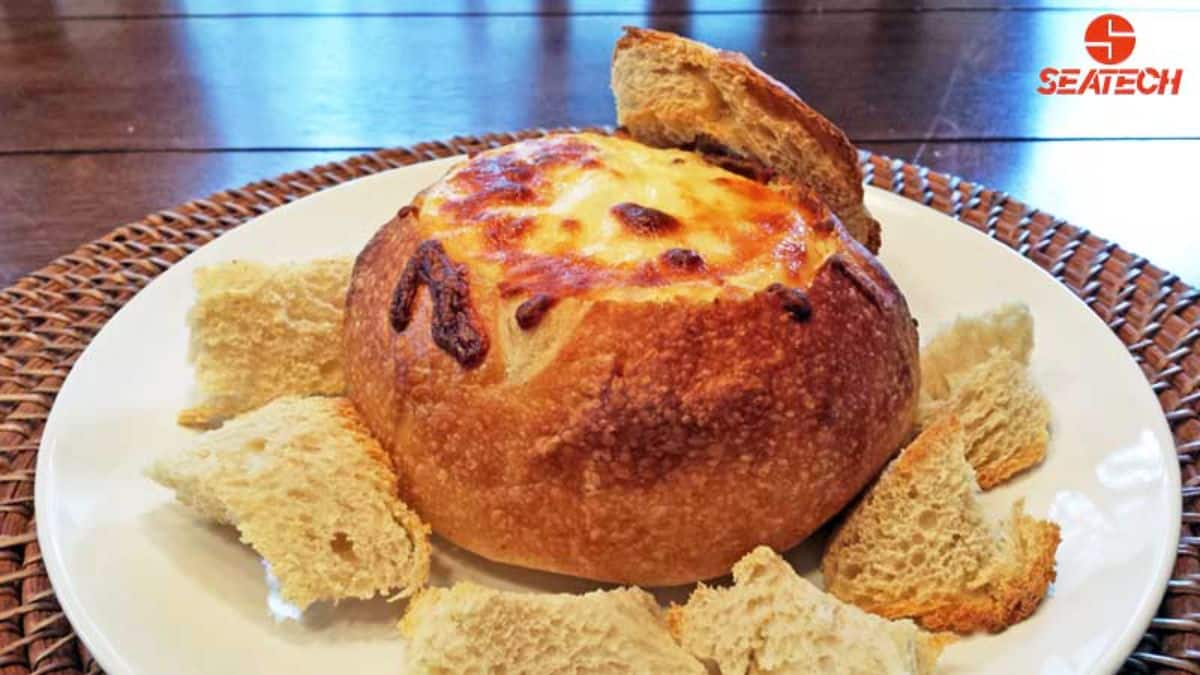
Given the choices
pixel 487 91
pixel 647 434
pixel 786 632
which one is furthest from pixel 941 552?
pixel 487 91

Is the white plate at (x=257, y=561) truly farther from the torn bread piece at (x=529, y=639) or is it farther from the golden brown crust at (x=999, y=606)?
the torn bread piece at (x=529, y=639)

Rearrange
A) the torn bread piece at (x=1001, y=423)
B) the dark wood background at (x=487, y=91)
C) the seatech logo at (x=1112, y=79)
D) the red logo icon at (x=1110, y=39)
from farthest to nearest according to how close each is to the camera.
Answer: the red logo icon at (x=1110, y=39), the seatech logo at (x=1112, y=79), the dark wood background at (x=487, y=91), the torn bread piece at (x=1001, y=423)

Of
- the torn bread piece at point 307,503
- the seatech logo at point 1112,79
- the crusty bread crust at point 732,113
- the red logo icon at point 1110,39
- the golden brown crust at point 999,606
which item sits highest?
the crusty bread crust at point 732,113

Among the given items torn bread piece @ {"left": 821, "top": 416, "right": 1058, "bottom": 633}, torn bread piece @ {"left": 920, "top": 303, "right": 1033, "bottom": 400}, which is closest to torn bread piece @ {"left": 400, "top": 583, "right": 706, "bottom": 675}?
torn bread piece @ {"left": 821, "top": 416, "right": 1058, "bottom": 633}

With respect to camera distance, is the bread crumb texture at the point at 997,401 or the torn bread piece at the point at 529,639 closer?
the torn bread piece at the point at 529,639

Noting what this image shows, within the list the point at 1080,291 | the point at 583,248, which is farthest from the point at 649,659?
the point at 1080,291

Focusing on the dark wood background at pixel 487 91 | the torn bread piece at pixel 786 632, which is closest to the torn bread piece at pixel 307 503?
the torn bread piece at pixel 786 632

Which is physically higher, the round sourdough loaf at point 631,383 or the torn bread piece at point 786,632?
the round sourdough loaf at point 631,383

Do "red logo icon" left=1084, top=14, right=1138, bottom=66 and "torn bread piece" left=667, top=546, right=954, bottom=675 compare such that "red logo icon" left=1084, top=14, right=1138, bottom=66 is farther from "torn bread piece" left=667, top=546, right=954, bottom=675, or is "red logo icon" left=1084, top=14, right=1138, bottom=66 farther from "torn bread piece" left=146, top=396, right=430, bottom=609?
"torn bread piece" left=146, top=396, right=430, bottom=609

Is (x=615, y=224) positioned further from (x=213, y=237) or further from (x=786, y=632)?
(x=213, y=237)

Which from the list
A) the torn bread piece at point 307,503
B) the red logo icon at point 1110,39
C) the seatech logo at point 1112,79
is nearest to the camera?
the torn bread piece at point 307,503
